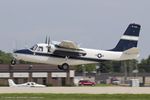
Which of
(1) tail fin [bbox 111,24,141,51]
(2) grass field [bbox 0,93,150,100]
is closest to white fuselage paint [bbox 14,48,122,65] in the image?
(1) tail fin [bbox 111,24,141,51]

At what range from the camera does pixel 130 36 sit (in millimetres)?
63438

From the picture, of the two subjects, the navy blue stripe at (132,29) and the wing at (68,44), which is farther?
the navy blue stripe at (132,29)

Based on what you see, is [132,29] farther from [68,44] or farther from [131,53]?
[68,44]

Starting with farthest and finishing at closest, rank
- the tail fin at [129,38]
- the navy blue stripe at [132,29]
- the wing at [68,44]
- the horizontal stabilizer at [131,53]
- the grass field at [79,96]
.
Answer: the navy blue stripe at [132,29]
the tail fin at [129,38]
the wing at [68,44]
the horizontal stabilizer at [131,53]
the grass field at [79,96]

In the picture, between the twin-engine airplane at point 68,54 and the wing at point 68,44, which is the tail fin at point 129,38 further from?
the wing at point 68,44

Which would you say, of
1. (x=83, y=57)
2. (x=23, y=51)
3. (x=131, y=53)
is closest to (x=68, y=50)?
(x=83, y=57)

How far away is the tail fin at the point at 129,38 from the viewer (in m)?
62.2

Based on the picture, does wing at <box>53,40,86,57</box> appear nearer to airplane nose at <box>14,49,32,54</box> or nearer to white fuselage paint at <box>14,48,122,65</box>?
white fuselage paint at <box>14,48,122,65</box>

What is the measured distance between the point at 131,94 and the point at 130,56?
34.6 feet

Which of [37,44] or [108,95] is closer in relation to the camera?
[108,95]

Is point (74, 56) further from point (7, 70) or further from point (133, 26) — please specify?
point (7, 70)

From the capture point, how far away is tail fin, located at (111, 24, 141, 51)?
6219 cm

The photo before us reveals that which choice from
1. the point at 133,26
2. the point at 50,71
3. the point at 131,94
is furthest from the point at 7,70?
the point at 131,94

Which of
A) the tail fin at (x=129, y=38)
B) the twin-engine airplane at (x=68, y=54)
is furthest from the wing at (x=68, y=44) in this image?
the tail fin at (x=129, y=38)
